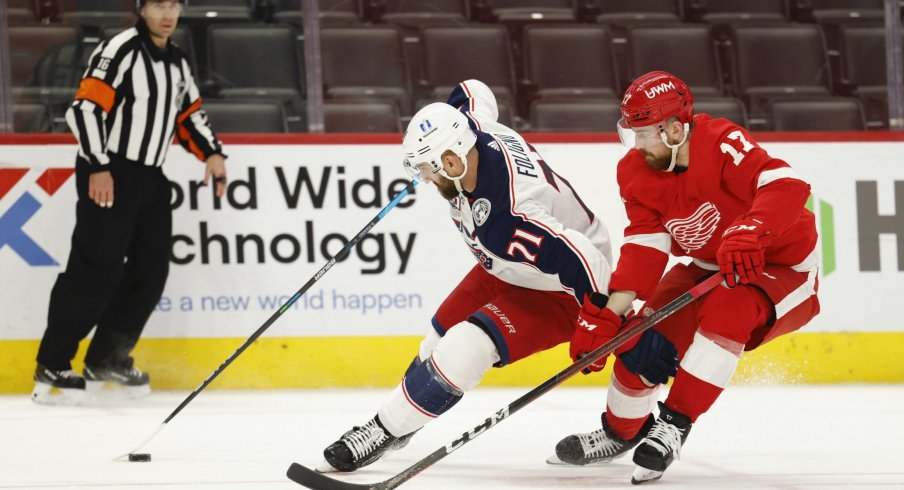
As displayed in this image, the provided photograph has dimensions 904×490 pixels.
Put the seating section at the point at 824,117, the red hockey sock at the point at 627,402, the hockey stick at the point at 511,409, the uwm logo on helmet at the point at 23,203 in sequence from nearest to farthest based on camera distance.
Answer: the hockey stick at the point at 511,409, the red hockey sock at the point at 627,402, the uwm logo on helmet at the point at 23,203, the seating section at the point at 824,117

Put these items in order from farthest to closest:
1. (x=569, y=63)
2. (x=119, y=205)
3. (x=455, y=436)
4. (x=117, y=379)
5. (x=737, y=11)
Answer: (x=737, y=11)
(x=569, y=63)
(x=117, y=379)
(x=119, y=205)
(x=455, y=436)

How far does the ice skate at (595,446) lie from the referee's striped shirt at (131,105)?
6.74ft

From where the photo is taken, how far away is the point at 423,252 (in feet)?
15.3

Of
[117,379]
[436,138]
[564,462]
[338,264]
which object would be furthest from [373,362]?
[436,138]

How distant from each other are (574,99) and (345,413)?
172 centimetres

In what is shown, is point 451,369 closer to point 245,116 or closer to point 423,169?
point 423,169

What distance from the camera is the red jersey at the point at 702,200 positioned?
111 inches

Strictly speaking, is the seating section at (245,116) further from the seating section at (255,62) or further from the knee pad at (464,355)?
the knee pad at (464,355)

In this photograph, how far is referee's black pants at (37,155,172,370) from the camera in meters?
4.31

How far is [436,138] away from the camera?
275 cm

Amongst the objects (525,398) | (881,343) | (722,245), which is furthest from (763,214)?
(881,343)

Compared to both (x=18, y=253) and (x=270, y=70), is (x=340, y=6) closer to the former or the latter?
(x=270, y=70)

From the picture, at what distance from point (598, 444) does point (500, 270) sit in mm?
521

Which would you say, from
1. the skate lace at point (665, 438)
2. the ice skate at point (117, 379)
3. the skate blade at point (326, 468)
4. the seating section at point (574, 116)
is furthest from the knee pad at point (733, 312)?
the ice skate at point (117, 379)
